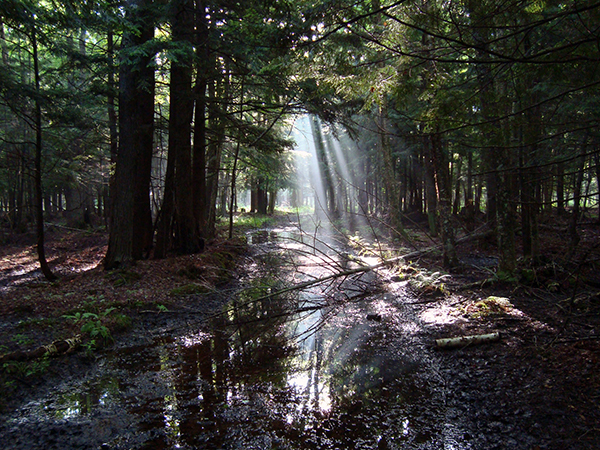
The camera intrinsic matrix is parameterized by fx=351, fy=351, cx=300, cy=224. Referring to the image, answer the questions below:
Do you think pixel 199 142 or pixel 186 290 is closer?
pixel 186 290

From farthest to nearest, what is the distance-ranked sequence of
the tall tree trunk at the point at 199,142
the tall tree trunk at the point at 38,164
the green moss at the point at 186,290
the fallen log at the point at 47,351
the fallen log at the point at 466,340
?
the tall tree trunk at the point at 199,142
the green moss at the point at 186,290
the tall tree trunk at the point at 38,164
the fallen log at the point at 466,340
the fallen log at the point at 47,351

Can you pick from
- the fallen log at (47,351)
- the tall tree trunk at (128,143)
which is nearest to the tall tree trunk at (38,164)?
the tall tree trunk at (128,143)

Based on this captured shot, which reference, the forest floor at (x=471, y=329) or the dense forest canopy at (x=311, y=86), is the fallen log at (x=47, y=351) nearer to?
the forest floor at (x=471, y=329)

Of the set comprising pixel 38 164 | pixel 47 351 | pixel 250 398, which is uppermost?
pixel 38 164

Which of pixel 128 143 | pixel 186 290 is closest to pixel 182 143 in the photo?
pixel 128 143

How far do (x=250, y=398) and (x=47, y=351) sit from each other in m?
3.17

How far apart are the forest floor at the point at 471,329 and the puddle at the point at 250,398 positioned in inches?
16.1

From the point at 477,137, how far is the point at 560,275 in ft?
12.0

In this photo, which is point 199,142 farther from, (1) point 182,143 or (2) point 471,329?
(2) point 471,329

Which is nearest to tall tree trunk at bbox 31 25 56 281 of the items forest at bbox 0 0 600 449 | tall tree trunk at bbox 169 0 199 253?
forest at bbox 0 0 600 449

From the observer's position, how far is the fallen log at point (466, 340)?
5.16m

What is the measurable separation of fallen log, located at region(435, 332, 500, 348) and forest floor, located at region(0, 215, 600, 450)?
85mm

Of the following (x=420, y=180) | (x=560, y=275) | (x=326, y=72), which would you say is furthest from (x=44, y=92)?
(x=420, y=180)

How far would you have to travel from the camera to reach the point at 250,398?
4199 mm
